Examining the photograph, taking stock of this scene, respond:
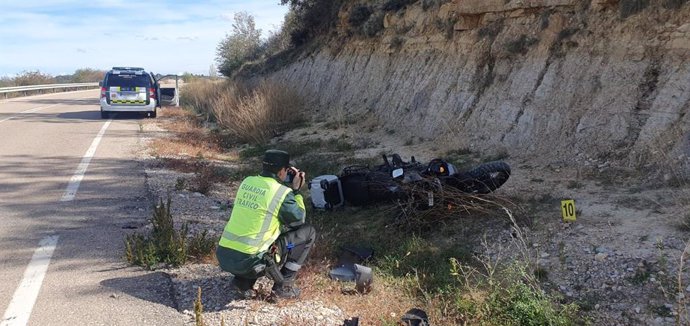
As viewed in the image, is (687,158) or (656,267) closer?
(656,267)

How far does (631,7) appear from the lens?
911 cm

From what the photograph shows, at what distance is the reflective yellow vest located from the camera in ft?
16.0

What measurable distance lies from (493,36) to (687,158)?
19.3 feet

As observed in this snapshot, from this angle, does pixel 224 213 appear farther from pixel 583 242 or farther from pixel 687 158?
pixel 687 158

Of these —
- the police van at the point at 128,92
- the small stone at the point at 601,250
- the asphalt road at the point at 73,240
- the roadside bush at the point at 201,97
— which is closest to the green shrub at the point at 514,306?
the small stone at the point at 601,250

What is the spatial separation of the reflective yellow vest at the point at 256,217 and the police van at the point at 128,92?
61.1 ft

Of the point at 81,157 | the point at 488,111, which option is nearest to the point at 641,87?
the point at 488,111

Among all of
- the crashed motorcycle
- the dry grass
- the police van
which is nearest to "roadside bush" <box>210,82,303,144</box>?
the dry grass

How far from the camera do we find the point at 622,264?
209 inches

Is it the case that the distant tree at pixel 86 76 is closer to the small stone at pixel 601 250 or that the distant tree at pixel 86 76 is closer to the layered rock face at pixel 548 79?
the layered rock face at pixel 548 79

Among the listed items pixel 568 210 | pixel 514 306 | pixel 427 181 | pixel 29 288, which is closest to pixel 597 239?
pixel 568 210

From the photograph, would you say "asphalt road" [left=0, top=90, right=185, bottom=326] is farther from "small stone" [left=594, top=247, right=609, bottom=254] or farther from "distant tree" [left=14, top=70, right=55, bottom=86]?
"distant tree" [left=14, top=70, right=55, bottom=86]

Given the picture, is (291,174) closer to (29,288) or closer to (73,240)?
(29,288)

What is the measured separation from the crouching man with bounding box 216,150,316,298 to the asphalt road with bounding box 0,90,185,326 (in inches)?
24.7
